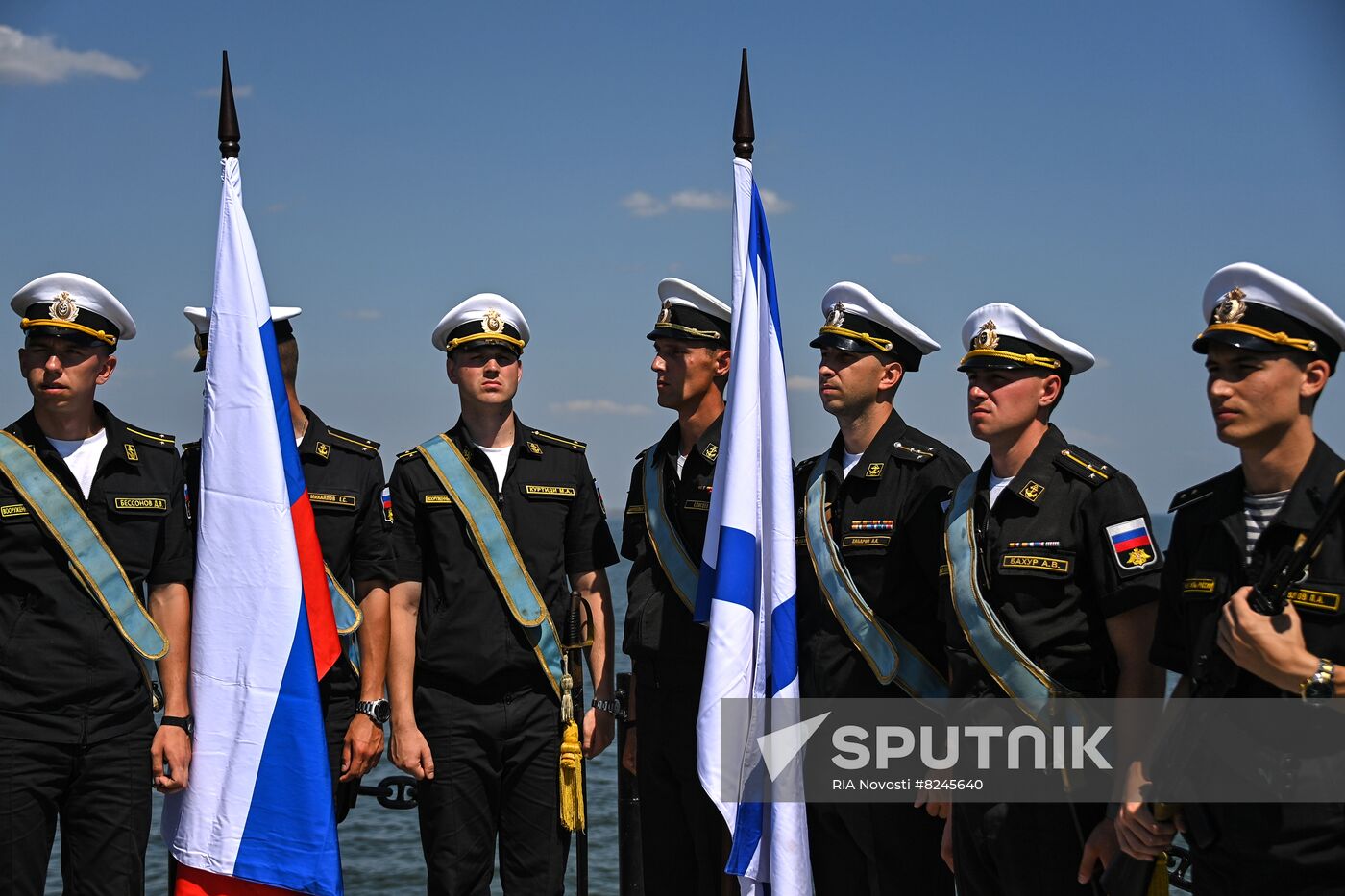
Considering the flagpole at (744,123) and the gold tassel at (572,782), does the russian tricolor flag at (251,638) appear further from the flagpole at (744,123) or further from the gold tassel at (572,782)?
the flagpole at (744,123)

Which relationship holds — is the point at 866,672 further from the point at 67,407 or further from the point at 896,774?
the point at 67,407

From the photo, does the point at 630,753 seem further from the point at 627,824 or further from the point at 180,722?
the point at 180,722

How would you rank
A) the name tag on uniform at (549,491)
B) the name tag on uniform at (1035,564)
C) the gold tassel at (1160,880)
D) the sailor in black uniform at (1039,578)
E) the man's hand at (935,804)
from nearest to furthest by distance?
1. the gold tassel at (1160,880)
2. the sailor in black uniform at (1039,578)
3. the name tag on uniform at (1035,564)
4. the man's hand at (935,804)
5. the name tag on uniform at (549,491)

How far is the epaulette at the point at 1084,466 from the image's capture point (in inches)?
175

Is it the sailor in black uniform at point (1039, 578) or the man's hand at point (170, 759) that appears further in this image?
the man's hand at point (170, 759)

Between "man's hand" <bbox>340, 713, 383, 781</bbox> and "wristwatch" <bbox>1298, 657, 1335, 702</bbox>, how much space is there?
131 inches

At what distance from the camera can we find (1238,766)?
12.0 ft

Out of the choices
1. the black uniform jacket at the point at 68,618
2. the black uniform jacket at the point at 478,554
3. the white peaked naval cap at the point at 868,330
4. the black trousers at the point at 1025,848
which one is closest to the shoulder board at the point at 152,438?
the black uniform jacket at the point at 68,618

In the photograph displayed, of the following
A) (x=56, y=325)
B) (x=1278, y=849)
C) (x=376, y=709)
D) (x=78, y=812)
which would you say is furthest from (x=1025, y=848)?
(x=56, y=325)

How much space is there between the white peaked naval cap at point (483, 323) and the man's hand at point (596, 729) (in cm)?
149

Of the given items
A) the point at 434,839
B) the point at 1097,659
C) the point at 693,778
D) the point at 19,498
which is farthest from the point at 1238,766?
the point at 19,498

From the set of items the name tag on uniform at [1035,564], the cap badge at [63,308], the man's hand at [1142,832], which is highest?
the cap badge at [63,308]

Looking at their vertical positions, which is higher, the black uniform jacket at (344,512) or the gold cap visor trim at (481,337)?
the gold cap visor trim at (481,337)

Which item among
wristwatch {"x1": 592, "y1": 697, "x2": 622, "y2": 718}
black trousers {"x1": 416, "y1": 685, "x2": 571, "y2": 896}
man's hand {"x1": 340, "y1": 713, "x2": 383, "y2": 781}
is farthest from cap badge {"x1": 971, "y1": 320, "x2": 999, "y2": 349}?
man's hand {"x1": 340, "y1": 713, "x2": 383, "y2": 781}
